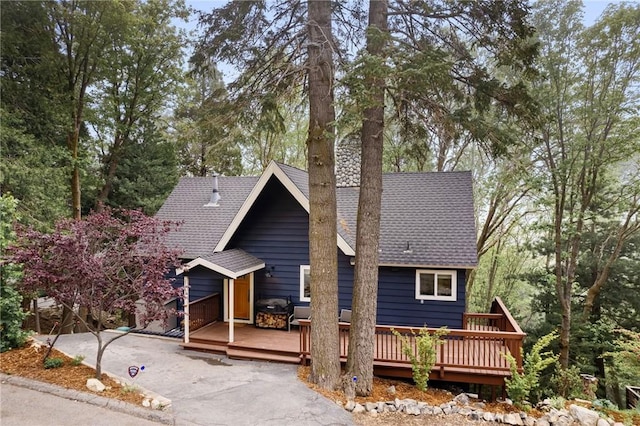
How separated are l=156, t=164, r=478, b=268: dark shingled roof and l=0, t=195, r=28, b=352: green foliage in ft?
12.9

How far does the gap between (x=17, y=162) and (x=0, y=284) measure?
18.0ft

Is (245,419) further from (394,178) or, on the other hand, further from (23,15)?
(23,15)

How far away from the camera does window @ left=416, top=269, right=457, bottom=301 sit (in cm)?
980

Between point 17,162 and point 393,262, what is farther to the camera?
point 17,162

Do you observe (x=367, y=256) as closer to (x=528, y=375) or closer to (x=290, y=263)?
(x=528, y=375)

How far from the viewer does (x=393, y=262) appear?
9.99 meters

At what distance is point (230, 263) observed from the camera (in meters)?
9.69

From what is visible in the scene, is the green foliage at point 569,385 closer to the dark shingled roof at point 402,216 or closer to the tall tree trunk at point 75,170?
the dark shingled roof at point 402,216

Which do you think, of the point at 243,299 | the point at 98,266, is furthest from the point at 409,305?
the point at 98,266

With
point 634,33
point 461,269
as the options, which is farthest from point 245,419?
point 634,33

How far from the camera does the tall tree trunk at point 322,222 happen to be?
6.85 metres

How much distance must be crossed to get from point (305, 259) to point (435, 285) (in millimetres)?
3728

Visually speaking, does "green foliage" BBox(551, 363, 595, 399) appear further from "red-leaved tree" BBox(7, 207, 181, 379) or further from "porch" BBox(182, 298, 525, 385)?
"red-leaved tree" BBox(7, 207, 181, 379)

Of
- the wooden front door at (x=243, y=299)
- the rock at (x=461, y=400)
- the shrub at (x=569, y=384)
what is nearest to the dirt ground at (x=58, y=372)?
the wooden front door at (x=243, y=299)
